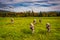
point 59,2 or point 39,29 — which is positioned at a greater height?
point 59,2

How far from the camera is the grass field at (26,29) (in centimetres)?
244

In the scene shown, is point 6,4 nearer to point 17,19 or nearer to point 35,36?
point 17,19

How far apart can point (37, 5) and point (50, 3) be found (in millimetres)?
238

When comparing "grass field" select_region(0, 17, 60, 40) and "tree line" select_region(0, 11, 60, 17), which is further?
"tree line" select_region(0, 11, 60, 17)

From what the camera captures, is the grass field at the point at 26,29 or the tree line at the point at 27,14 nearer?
the grass field at the point at 26,29

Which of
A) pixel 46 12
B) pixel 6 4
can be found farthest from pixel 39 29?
pixel 6 4

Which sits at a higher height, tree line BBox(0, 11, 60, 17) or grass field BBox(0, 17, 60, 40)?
tree line BBox(0, 11, 60, 17)

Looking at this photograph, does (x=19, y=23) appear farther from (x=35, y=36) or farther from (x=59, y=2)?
(x=59, y=2)

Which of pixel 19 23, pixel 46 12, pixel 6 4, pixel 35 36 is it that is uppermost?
pixel 6 4

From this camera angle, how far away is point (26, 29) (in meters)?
2.51

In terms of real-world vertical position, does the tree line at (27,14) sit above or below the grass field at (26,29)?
above

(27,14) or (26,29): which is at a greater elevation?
(27,14)

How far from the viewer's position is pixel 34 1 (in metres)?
2.60

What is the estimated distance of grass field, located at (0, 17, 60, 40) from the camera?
2443mm
